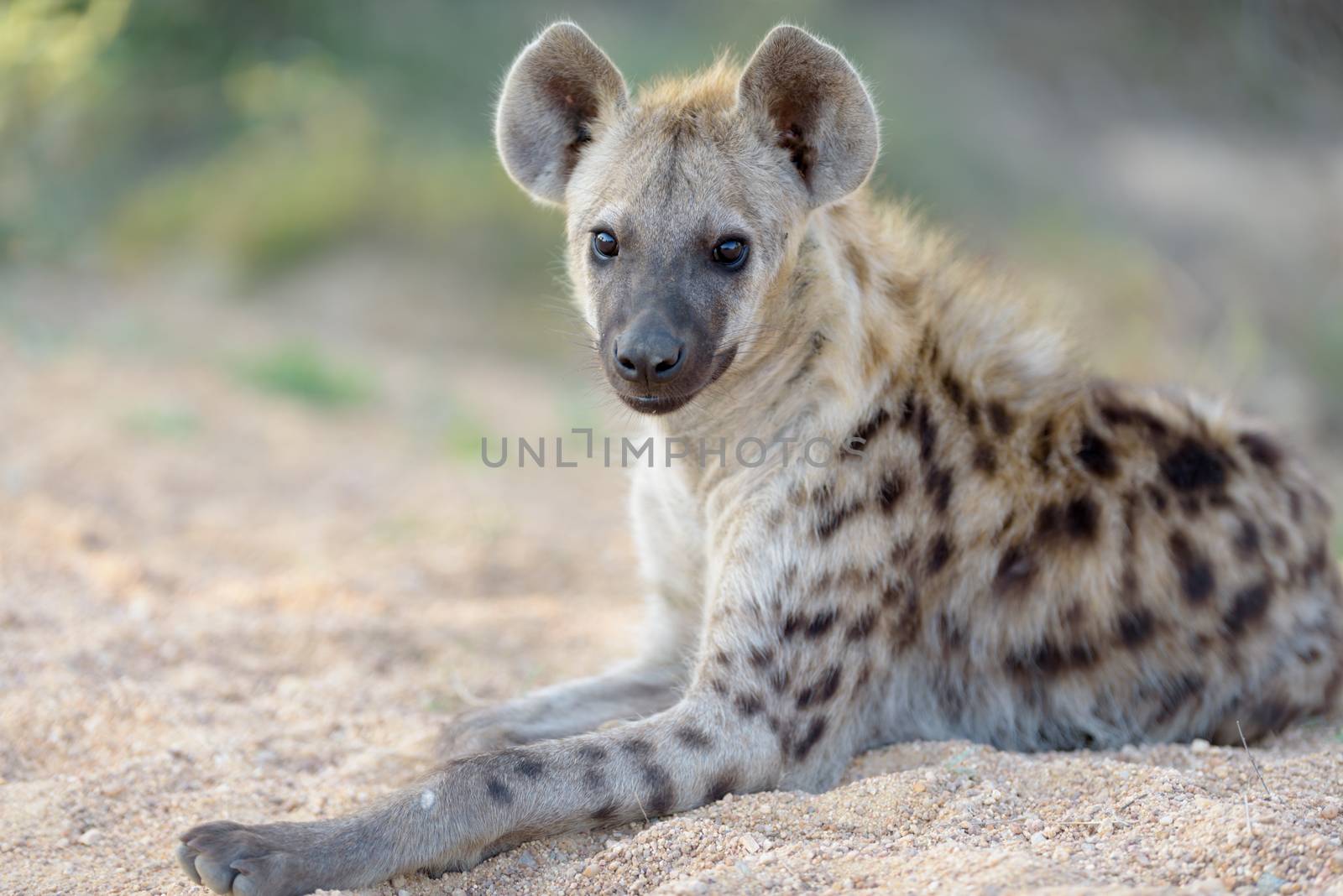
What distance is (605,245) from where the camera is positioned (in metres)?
2.92

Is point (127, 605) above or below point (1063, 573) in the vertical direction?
below

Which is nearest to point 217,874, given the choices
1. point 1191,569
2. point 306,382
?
point 1191,569

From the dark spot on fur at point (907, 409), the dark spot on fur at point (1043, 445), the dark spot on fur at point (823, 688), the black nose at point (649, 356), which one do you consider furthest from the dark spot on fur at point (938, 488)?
the black nose at point (649, 356)

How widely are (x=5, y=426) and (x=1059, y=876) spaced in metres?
4.53

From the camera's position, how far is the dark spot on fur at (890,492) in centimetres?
288

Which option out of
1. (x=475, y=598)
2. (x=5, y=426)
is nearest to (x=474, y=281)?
(x=5, y=426)

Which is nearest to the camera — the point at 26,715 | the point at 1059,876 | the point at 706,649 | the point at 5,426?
the point at 1059,876

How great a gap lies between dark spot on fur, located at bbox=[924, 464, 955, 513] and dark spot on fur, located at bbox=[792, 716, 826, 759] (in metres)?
0.54

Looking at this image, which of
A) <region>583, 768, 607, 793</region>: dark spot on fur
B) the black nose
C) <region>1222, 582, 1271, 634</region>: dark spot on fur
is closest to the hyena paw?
<region>583, 768, 607, 793</region>: dark spot on fur

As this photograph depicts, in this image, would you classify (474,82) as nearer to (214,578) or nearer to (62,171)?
(62,171)

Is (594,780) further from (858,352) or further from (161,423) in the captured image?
(161,423)

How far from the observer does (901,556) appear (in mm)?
2891

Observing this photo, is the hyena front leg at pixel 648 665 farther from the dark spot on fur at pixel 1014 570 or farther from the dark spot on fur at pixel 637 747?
the dark spot on fur at pixel 1014 570

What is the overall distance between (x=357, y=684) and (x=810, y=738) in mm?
1323
